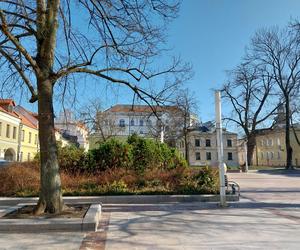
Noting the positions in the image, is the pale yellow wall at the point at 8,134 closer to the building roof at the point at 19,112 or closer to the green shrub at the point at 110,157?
the building roof at the point at 19,112

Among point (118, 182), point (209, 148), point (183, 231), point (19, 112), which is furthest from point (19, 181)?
point (209, 148)

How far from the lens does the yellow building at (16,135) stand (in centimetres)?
4309

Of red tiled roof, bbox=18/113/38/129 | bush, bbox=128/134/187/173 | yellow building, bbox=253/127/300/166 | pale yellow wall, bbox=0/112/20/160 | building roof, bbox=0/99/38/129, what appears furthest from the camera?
yellow building, bbox=253/127/300/166

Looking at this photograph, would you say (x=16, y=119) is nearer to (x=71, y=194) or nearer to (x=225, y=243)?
(x=71, y=194)

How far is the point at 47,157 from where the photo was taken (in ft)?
30.1

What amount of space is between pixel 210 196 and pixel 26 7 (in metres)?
9.03

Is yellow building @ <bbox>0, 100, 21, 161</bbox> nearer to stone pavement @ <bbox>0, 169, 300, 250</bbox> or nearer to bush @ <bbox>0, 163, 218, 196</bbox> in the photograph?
bush @ <bbox>0, 163, 218, 196</bbox>

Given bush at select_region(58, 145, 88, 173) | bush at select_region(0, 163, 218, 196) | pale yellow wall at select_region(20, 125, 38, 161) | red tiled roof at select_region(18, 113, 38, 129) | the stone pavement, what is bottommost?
the stone pavement

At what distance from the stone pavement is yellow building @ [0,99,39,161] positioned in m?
32.6

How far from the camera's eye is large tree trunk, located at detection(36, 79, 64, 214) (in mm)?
9109

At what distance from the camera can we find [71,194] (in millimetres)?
13617

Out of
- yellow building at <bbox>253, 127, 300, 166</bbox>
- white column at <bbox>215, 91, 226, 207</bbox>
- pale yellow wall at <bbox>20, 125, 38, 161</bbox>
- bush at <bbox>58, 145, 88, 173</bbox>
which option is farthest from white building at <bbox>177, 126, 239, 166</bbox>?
white column at <bbox>215, 91, 226, 207</bbox>

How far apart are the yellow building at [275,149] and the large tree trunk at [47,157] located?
216ft

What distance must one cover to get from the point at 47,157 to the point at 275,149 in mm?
77465
